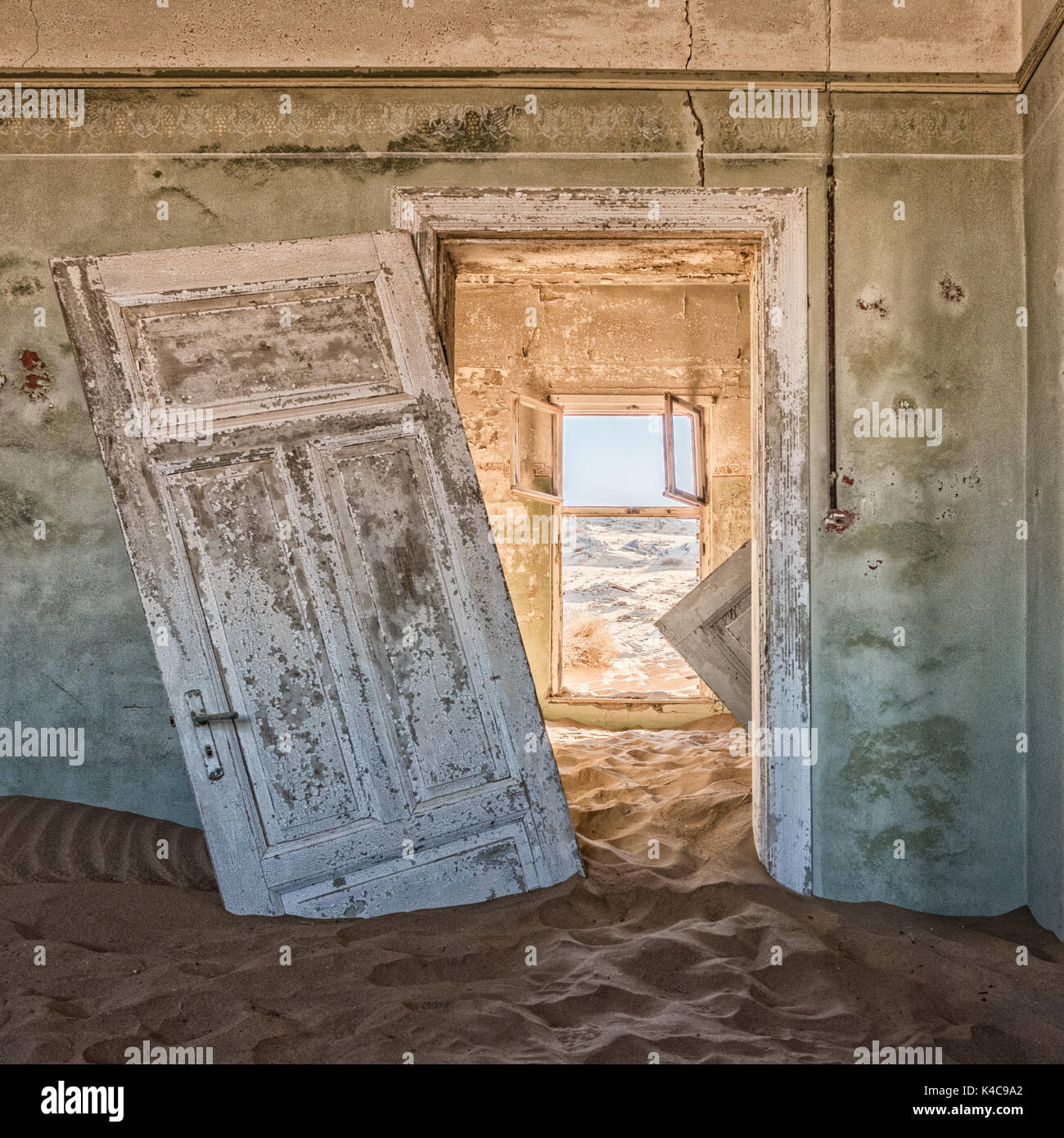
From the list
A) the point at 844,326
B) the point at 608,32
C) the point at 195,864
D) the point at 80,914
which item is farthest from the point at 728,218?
the point at 80,914

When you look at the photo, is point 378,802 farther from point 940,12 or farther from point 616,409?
point 616,409

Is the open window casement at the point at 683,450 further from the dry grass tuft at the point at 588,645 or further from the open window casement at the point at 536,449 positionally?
the dry grass tuft at the point at 588,645

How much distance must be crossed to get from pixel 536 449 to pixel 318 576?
13.2ft

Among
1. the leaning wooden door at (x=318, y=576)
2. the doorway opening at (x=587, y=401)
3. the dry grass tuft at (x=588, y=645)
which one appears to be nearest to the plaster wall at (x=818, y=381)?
the leaning wooden door at (x=318, y=576)

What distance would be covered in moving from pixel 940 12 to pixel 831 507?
1.80 m

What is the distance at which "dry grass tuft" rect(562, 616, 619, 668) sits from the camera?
30.9 ft

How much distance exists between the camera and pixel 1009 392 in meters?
3.11

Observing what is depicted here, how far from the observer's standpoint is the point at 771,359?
10.3 feet

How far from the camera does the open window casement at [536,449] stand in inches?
261

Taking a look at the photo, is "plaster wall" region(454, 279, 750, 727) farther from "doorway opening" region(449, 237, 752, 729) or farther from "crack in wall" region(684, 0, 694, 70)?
"crack in wall" region(684, 0, 694, 70)

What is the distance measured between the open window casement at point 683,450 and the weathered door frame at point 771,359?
3.40m

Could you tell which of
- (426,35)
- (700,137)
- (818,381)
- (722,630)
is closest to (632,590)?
(722,630)

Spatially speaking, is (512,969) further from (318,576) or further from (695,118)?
(695,118)

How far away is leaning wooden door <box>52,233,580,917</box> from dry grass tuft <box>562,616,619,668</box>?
5.53 meters
